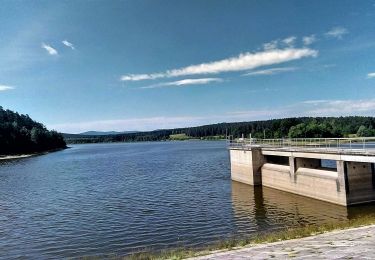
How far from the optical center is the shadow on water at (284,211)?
3162 centimetres

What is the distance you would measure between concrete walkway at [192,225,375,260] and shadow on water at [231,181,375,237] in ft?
37.5

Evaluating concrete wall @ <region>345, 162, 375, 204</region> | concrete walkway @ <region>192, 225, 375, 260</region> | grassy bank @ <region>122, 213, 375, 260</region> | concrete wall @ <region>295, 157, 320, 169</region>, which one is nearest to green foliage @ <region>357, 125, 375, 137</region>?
concrete wall @ <region>295, 157, 320, 169</region>

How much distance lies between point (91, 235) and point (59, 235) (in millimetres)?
2617

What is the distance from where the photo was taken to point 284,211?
36188 mm

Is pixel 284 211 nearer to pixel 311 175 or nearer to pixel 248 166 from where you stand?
pixel 311 175

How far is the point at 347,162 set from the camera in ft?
117

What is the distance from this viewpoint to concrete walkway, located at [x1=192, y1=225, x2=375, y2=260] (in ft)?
46.1

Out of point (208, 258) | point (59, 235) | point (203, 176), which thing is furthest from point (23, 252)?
point (203, 176)

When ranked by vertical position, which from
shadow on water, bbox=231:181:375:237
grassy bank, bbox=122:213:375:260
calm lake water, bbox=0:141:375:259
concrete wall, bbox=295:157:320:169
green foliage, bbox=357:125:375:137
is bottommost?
shadow on water, bbox=231:181:375:237

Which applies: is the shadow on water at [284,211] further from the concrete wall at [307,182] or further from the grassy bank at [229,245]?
the grassy bank at [229,245]

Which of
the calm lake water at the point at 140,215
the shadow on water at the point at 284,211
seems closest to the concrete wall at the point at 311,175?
the shadow on water at the point at 284,211

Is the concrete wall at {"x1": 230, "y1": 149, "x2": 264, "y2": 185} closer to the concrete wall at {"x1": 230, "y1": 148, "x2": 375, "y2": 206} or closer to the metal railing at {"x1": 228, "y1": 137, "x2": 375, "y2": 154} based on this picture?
the concrete wall at {"x1": 230, "y1": 148, "x2": 375, "y2": 206}

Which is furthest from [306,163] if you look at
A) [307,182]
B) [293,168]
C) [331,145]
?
[307,182]

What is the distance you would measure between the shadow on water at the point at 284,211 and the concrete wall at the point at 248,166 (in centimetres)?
741
